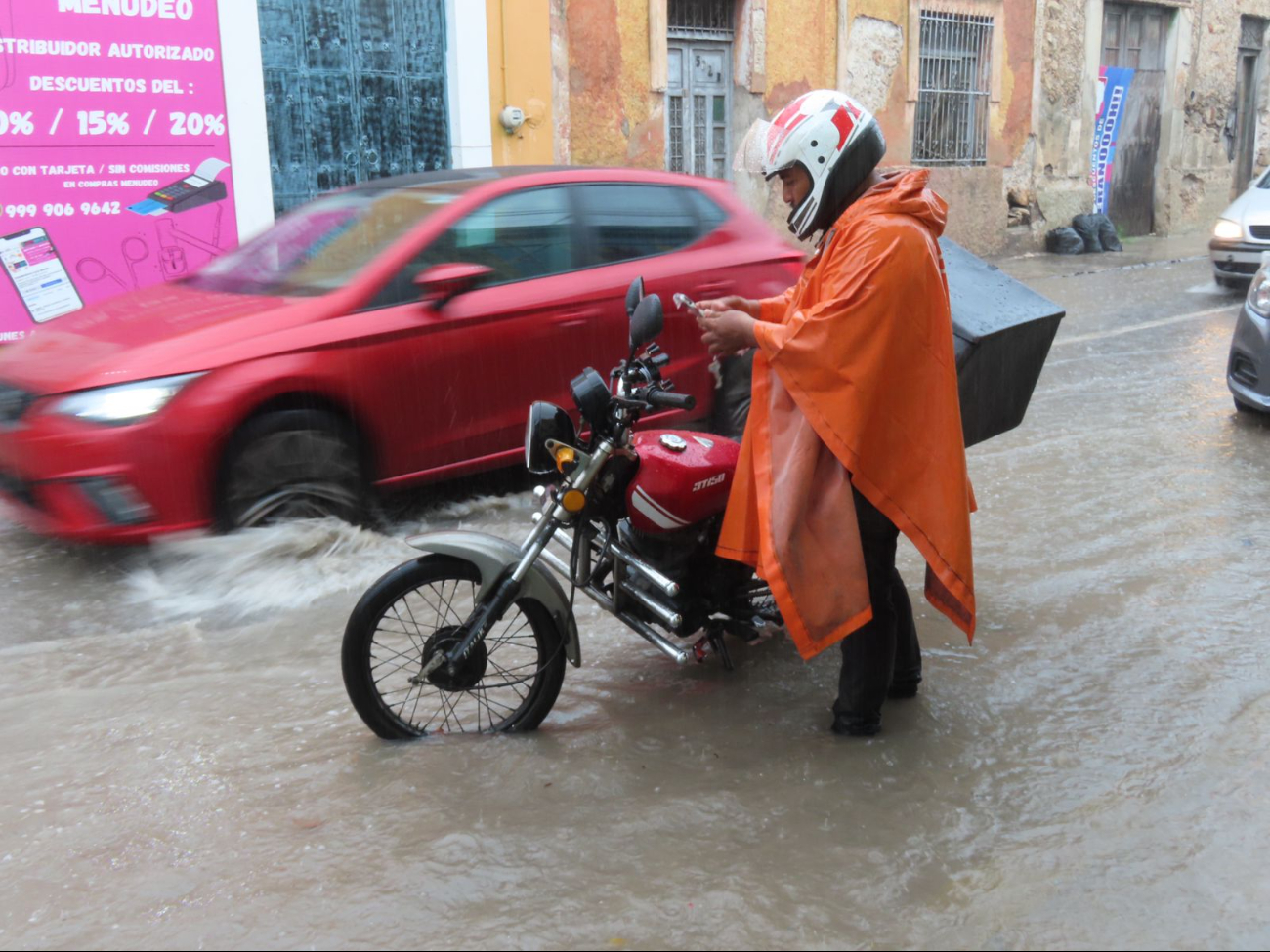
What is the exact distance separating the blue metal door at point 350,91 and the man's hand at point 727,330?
840 centimetres

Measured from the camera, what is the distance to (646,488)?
3.61 m

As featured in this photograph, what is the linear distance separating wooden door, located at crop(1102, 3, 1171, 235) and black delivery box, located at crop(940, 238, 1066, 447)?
17.9m

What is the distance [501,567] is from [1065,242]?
16.9 m

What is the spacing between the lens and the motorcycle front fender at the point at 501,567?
3.50 metres

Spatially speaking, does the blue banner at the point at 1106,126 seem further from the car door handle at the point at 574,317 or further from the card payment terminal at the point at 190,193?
the car door handle at the point at 574,317

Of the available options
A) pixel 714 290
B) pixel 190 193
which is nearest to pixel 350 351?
pixel 714 290

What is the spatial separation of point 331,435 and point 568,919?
9.75ft

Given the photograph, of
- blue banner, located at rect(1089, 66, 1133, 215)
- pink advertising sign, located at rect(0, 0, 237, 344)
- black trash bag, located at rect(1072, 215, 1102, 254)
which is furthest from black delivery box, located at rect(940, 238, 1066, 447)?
blue banner, located at rect(1089, 66, 1133, 215)

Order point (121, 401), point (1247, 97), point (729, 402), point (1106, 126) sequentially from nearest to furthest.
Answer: point (121, 401), point (729, 402), point (1106, 126), point (1247, 97)

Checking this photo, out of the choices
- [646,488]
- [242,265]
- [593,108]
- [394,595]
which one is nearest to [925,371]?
[646,488]

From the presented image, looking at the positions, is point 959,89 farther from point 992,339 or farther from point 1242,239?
point 992,339

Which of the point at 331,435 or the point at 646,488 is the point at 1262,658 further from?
the point at 331,435

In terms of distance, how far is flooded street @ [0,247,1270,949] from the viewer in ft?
9.36

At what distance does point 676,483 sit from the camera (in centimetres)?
362
